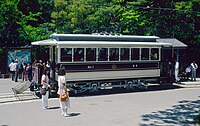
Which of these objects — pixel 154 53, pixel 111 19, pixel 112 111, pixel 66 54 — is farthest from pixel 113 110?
pixel 111 19

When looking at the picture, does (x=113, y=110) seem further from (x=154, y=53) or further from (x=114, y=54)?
(x=154, y=53)

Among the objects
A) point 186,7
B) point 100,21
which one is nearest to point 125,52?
point 186,7

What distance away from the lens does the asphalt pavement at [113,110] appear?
12630mm

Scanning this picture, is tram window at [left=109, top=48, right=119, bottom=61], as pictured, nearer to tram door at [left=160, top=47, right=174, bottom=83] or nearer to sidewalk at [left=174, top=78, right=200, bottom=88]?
tram door at [left=160, top=47, right=174, bottom=83]

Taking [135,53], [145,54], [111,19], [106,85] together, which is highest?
[111,19]

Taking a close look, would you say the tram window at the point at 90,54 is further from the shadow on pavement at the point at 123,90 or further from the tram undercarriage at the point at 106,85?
the shadow on pavement at the point at 123,90

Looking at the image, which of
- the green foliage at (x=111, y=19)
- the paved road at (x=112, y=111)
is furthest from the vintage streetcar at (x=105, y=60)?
the green foliage at (x=111, y=19)

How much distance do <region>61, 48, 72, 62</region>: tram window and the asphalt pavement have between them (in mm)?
2478

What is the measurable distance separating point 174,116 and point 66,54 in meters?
8.41

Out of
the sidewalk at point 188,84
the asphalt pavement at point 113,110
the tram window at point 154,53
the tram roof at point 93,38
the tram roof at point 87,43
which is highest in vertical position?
the tram roof at point 93,38

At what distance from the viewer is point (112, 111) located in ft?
48.5

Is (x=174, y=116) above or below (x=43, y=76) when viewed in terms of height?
below

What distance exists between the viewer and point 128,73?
21844 millimetres

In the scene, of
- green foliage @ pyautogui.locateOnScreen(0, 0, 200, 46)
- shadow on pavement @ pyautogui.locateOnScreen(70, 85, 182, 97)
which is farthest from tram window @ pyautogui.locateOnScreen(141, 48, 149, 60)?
green foliage @ pyautogui.locateOnScreen(0, 0, 200, 46)
